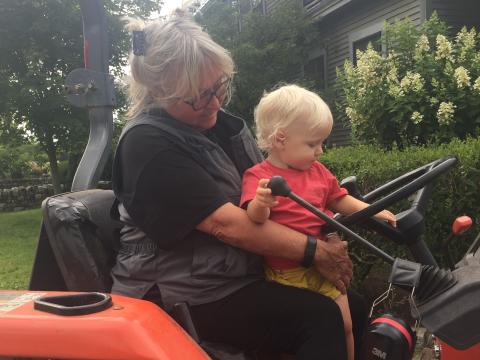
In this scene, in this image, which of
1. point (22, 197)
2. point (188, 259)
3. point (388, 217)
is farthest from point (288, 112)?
point (22, 197)

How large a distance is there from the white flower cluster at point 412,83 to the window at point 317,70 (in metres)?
7.00

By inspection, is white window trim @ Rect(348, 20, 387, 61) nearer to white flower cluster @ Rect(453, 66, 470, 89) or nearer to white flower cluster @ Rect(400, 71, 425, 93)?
white flower cluster @ Rect(400, 71, 425, 93)

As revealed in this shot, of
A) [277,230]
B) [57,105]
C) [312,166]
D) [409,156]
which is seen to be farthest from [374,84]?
[57,105]

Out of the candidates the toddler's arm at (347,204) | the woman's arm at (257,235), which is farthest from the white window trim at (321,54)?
the woman's arm at (257,235)

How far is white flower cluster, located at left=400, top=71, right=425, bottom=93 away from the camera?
4.87m

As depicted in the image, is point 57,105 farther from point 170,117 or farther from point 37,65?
Answer: point 170,117

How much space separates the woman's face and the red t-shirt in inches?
9.7

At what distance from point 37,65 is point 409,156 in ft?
30.9

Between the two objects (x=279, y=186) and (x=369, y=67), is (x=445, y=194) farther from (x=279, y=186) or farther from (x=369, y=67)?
(x=369, y=67)

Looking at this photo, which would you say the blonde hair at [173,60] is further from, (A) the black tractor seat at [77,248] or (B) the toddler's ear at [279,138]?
(A) the black tractor seat at [77,248]

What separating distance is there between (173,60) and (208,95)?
161 mm

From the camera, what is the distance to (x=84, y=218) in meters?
1.72

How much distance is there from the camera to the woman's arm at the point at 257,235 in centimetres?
150

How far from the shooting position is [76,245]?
5.43 ft
